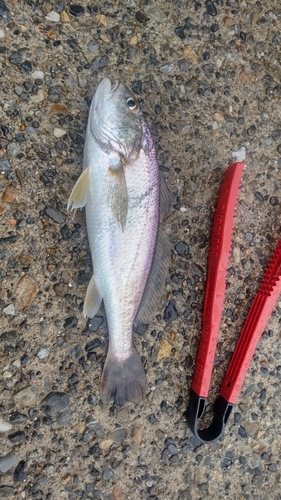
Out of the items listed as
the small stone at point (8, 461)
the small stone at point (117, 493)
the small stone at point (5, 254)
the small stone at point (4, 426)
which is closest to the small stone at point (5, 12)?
the small stone at point (5, 254)

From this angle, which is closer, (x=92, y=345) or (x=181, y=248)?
(x=92, y=345)

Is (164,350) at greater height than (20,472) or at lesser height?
greater

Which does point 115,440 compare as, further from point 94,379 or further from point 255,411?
point 255,411

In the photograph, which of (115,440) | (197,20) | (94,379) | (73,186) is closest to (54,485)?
(115,440)

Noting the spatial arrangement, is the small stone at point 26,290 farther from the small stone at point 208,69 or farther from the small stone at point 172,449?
the small stone at point 208,69

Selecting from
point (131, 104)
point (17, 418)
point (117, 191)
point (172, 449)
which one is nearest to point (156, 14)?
point (131, 104)

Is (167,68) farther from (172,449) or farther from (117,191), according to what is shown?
(172,449)
